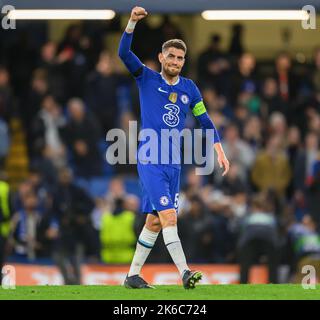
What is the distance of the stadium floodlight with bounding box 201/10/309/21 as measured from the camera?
76.4 feet

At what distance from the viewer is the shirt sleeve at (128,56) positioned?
38.0ft

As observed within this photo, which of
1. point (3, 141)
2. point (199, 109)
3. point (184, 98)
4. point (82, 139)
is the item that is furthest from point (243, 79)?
point (184, 98)

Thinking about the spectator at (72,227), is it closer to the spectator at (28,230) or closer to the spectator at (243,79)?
the spectator at (28,230)

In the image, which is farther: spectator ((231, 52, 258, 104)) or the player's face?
spectator ((231, 52, 258, 104))

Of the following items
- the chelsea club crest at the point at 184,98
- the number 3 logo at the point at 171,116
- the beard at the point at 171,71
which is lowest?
the number 3 logo at the point at 171,116

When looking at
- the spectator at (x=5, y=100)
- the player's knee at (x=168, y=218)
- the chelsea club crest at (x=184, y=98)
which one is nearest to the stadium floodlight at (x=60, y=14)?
the spectator at (x=5, y=100)

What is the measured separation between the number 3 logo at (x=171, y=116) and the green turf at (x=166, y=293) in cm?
156

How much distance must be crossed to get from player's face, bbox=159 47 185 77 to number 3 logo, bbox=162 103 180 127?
1.01ft

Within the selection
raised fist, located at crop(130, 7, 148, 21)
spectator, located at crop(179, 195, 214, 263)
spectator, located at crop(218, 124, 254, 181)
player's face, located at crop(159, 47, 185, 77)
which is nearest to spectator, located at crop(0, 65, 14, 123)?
spectator, located at crop(218, 124, 254, 181)

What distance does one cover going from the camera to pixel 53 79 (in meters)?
23.2

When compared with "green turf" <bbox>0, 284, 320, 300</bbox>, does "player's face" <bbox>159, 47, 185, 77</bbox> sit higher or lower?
higher

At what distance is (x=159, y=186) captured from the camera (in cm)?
1172

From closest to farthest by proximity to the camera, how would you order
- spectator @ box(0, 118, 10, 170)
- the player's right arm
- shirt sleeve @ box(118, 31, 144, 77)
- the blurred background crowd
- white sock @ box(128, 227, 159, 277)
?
the player's right arm, shirt sleeve @ box(118, 31, 144, 77), white sock @ box(128, 227, 159, 277), the blurred background crowd, spectator @ box(0, 118, 10, 170)

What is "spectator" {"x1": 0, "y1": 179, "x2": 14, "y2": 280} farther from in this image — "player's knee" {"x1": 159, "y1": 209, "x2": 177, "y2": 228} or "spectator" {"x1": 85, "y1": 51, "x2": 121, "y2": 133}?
"player's knee" {"x1": 159, "y1": 209, "x2": 177, "y2": 228}
